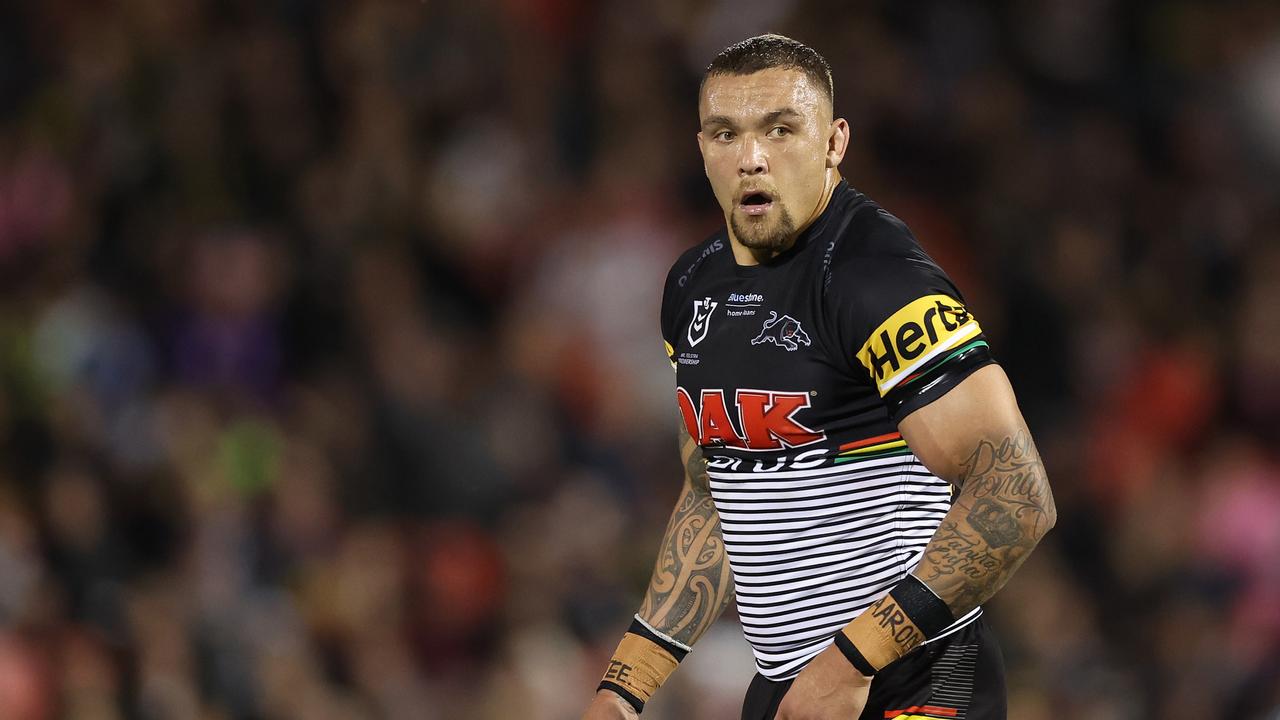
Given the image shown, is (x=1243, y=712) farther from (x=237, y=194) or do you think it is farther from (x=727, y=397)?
(x=237, y=194)

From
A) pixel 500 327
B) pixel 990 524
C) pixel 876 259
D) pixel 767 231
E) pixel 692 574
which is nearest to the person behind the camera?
pixel 990 524

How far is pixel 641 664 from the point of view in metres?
4.36

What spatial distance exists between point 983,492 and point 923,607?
0.27 metres

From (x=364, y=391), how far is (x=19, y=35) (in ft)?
12.8

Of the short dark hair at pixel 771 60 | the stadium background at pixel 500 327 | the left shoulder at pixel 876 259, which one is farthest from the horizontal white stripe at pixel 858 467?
the stadium background at pixel 500 327

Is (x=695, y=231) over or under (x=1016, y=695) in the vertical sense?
over

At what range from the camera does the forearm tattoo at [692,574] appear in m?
4.40

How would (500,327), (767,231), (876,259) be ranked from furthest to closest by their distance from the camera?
1. (500,327)
2. (767,231)
3. (876,259)

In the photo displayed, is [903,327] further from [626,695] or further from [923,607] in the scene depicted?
[626,695]

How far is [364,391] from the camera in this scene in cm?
986

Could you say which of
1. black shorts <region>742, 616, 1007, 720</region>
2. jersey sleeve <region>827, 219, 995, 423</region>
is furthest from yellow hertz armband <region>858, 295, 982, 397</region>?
black shorts <region>742, 616, 1007, 720</region>

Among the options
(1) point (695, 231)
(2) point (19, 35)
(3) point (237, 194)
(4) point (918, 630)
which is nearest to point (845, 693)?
(4) point (918, 630)

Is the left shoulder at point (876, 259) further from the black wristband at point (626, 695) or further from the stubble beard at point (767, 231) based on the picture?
the black wristband at point (626, 695)

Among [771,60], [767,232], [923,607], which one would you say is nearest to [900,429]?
[923,607]
